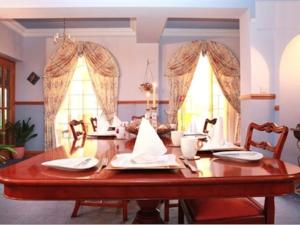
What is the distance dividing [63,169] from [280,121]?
11.0ft

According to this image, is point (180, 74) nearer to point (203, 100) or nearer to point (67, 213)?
point (203, 100)

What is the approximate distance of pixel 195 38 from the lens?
6121 mm

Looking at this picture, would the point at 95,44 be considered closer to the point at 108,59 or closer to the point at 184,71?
the point at 108,59

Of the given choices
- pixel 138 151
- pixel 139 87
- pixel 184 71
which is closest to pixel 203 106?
pixel 184 71

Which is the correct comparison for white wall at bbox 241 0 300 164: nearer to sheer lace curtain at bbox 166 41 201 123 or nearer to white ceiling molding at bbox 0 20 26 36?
sheer lace curtain at bbox 166 41 201 123

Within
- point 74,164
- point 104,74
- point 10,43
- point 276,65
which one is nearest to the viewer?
point 74,164

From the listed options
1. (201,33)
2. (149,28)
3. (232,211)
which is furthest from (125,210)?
(201,33)

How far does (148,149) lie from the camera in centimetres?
123

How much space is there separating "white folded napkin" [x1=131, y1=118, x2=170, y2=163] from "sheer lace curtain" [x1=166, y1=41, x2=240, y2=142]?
184 inches

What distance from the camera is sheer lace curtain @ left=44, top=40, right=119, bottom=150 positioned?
5.90 meters

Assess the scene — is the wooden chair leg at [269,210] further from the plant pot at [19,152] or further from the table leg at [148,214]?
the plant pot at [19,152]

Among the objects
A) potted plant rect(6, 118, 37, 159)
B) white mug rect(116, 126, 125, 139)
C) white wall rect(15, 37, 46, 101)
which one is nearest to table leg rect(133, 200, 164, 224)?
white mug rect(116, 126, 125, 139)

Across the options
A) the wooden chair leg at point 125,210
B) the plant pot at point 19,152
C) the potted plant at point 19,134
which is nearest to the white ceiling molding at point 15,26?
the potted plant at point 19,134

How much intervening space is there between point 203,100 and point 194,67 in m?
0.72
